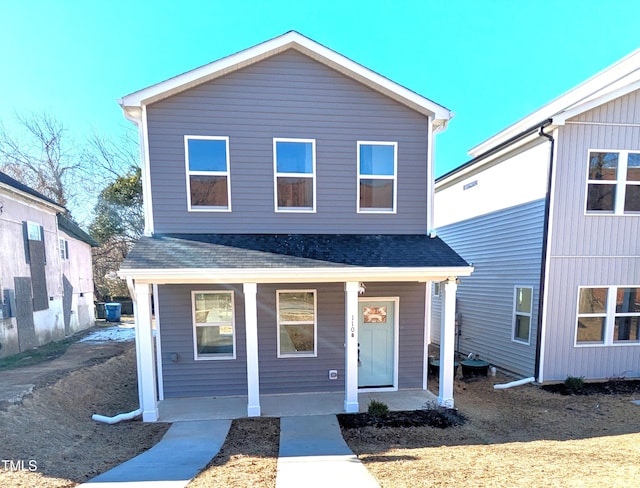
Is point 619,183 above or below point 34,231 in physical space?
above

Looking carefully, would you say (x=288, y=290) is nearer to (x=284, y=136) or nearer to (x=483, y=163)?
(x=284, y=136)

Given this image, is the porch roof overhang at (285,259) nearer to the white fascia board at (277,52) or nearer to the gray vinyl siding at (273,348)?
the gray vinyl siding at (273,348)

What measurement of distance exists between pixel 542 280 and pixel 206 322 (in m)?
7.90

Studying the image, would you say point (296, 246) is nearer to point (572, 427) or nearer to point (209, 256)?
point (209, 256)

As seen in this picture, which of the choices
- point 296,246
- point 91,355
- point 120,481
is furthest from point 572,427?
point 91,355

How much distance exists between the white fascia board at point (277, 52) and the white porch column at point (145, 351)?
12.1 ft

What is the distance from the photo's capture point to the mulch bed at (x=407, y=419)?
5.20 meters

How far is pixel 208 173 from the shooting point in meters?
6.18

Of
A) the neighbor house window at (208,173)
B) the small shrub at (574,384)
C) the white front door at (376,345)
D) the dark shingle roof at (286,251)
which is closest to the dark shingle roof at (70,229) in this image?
the dark shingle roof at (286,251)

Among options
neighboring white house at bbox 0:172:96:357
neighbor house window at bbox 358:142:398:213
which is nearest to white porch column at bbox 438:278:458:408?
neighbor house window at bbox 358:142:398:213

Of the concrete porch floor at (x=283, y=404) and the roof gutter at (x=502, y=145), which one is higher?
the roof gutter at (x=502, y=145)

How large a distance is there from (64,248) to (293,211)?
13661 mm

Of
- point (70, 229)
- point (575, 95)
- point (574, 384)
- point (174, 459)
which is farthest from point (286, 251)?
point (70, 229)

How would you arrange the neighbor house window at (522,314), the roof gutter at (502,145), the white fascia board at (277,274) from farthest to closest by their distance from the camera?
the neighbor house window at (522,314), the roof gutter at (502,145), the white fascia board at (277,274)
